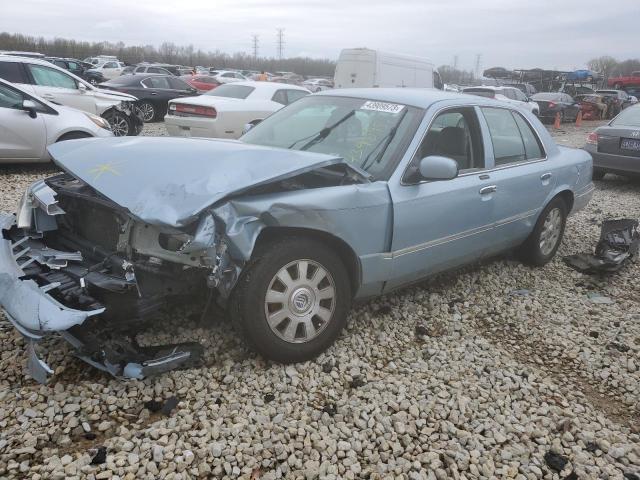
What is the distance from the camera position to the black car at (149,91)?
47.5ft

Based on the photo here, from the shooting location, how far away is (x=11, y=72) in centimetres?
911

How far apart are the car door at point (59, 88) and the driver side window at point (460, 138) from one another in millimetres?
8334

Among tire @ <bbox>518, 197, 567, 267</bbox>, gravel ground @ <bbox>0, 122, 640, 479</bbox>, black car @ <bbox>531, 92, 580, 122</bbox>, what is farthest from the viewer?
black car @ <bbox>531, 92, 580, 122</bbox>

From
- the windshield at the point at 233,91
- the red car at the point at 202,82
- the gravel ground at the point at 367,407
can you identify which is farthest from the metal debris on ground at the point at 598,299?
the red car at the point at 202,82

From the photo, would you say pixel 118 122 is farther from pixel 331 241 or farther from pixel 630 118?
pixel 630 118

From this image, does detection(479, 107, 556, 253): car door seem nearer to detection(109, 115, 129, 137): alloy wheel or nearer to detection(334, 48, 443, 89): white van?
detection(109, 115, 129, 137): alloy wheel

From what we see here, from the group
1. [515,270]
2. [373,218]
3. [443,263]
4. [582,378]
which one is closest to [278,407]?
[373,218]

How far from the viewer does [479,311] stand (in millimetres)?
4184

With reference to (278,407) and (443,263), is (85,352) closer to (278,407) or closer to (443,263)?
(278,407)

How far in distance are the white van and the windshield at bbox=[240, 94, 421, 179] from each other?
1219cm

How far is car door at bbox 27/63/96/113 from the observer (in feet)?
31.4

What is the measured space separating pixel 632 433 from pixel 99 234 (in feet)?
10.8

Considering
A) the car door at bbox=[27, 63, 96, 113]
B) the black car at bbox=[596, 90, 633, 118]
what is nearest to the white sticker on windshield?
the car door at bbox=[27, 63, 96, 113]

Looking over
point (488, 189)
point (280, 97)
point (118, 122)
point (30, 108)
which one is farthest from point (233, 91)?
point (488, 189)
